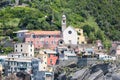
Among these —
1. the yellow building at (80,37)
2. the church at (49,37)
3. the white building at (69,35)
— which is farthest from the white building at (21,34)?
the yellow building at (80,37)

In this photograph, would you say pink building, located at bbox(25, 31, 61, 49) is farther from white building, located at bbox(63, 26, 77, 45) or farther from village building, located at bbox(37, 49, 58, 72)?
village building, located at bbox(37, 49, 58, 72)

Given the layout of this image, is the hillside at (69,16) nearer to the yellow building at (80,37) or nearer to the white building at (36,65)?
the yellow building at (80,37)

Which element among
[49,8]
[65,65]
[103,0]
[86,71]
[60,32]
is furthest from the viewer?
[103,0]

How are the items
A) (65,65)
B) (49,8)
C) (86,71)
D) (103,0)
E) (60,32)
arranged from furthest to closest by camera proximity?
(103,0), (49,8), (60,32), (65,65), (86,71)

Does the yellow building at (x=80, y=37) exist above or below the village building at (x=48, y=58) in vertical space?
below

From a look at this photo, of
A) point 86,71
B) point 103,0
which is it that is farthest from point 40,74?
point 103,0

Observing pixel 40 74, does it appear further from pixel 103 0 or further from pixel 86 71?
pixel 103 0

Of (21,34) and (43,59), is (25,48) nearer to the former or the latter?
(21,34)

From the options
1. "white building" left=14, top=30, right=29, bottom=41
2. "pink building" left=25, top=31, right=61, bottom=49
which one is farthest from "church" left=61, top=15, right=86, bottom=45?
"white building" left=14, top=30, right=29, bottom=41
